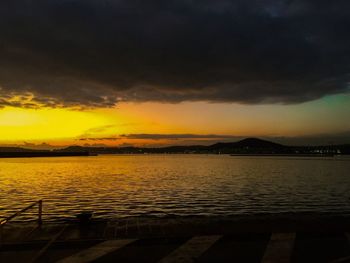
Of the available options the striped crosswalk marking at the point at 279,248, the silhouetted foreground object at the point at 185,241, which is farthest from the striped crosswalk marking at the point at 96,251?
the striped crosswalk marking at the point at 279,248

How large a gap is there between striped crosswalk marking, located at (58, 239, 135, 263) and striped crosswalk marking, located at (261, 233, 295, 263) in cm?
470

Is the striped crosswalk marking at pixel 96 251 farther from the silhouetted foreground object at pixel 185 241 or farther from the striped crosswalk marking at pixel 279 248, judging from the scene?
the striped crosswalk marking at pixel 279 248

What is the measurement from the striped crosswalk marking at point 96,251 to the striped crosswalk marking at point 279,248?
4.70 metres

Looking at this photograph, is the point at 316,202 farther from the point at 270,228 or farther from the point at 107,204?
the point at 270,228

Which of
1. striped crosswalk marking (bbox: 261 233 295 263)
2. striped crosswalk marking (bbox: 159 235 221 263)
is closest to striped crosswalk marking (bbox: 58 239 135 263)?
striped crosswalk marking (bbox: 159 235 221 263)

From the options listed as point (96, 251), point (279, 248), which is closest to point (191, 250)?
point (279, 248)

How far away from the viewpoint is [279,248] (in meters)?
12.9

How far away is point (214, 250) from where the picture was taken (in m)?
12.6

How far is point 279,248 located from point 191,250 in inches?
114

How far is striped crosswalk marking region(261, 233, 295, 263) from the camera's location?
38.3 feet

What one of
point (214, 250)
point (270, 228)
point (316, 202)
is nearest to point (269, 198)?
point (316, 202)

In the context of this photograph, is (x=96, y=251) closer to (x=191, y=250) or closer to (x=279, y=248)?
(x=191, y=250)

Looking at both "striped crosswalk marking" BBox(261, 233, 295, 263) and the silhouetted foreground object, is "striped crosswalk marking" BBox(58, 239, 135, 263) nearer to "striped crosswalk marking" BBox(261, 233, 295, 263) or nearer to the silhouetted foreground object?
the silhouetted foreground object

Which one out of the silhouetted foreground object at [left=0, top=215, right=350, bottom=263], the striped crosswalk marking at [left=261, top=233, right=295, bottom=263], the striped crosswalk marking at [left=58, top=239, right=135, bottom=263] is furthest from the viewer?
the silhouetted foreground object at [left=0, top=215, right=350, bottom=263]
